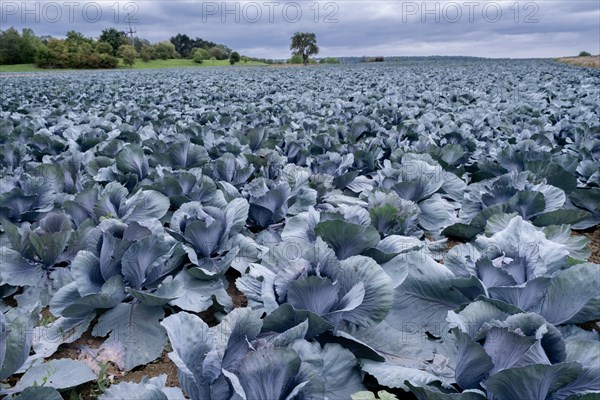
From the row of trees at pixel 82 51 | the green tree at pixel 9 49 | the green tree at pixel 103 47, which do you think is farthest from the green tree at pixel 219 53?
the green tree at pixel 9 49

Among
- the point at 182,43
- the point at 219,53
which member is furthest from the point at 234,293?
the point at 182,43

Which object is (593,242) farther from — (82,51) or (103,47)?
(103,47)

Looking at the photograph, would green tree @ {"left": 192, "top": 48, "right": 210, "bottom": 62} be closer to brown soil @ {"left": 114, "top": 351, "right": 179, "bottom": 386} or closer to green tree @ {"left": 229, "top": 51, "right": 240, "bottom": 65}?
green tree @ {"left": 229, "top": 51, "right": 240, "bottom": 65}

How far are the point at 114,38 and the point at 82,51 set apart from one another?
18.6m

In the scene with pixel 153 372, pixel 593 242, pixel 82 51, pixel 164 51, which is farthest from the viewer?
pixel 164 51

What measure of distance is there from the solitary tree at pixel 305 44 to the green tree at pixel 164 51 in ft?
66.4

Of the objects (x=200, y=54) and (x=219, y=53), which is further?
(x=219, y=53)

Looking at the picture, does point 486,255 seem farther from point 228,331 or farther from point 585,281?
point 228,331

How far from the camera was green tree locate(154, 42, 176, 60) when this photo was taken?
240 ft

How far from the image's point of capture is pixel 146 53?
66.5 metres

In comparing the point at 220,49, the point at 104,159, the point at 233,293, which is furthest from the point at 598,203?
the point at 220,49

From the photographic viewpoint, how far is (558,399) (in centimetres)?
147

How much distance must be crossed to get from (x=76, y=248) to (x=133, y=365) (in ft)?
3.22

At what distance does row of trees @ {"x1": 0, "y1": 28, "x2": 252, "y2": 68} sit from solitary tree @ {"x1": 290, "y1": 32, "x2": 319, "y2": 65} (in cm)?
953
